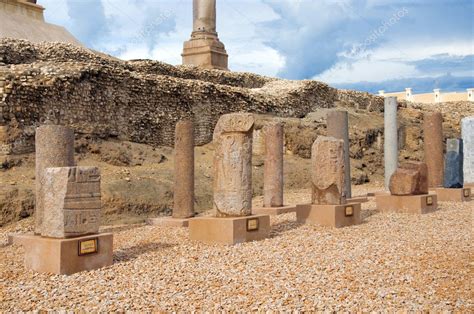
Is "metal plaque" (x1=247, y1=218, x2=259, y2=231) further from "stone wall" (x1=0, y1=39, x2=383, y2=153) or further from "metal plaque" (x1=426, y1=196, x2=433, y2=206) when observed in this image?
"stone wall" (x1=0, y1=39, x2=383, y2=153)

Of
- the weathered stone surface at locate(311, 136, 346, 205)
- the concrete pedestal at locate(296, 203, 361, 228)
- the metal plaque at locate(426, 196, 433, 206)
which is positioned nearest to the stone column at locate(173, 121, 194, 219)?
the concrete pedestal at locate(296, 203, 361, 228)

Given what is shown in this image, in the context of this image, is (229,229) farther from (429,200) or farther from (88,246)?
(429,200)

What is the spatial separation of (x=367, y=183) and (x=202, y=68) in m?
10.4

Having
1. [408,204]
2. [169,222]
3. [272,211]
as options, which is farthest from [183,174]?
[408,204]

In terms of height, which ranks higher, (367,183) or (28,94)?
(28,94)

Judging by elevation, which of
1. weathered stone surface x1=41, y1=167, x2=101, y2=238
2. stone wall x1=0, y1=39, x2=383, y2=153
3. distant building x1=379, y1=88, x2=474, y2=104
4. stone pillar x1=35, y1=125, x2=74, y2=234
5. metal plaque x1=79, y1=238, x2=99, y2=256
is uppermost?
distant building x1=379, y1=88, x2=474, y2=104

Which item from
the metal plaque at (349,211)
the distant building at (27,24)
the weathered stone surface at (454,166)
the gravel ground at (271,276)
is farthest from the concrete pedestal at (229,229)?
the distant building at (27,24)

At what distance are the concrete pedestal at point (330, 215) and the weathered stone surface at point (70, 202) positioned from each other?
465 cm

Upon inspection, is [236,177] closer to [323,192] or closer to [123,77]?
[323,192]

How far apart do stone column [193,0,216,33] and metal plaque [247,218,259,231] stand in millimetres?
20232

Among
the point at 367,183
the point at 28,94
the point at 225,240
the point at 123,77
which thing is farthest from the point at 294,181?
the point at 225,240

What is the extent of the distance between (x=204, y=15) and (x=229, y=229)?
68.5ft

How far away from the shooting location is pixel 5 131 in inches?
523

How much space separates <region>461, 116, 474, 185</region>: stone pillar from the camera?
729 inches
